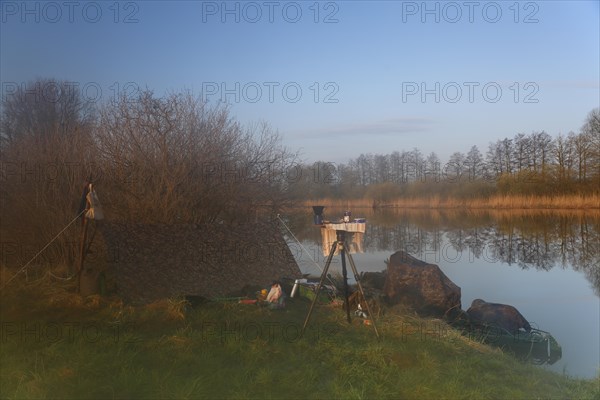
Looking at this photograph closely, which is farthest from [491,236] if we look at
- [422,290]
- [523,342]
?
[523,342]

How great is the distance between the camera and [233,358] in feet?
18.3

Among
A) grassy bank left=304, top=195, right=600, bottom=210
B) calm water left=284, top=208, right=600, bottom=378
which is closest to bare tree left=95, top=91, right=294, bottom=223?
calm water left=284, top=208, right=600, bottom=378

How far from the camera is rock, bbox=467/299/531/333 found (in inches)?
387

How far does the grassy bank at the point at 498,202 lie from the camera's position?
22594mm

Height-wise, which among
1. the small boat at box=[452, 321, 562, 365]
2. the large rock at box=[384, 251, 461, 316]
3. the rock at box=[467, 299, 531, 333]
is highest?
the large rock at box=[384, 251, 461, 316]

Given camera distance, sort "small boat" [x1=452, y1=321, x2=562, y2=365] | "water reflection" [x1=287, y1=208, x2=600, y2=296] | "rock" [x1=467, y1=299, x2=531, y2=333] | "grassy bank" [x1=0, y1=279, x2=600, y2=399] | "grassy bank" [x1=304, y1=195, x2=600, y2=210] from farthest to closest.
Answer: "grassy bank" [x1=304, y1=195, x2=600, y2=210], "water reflection" [x1=287, y1=208, x2=600, y2=296], "rock" [x1=467, y1=299, x2=531, y2=333], "small boat" [x1=452, y1=321, x2=562, y2=365], "grassy bank" [x1=0, y1=279, x2=600, y2=399]

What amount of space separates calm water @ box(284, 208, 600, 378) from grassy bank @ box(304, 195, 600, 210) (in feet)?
2.00

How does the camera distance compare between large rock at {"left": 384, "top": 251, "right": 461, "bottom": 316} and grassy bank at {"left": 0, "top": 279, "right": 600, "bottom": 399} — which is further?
large rock at {"left": 384, "top": 251, "right": 461, "bottom": 316}

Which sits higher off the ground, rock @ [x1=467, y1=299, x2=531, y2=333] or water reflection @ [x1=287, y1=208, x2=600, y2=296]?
water reflection @ [x1=287, y1=208, x2=600, y2=296]

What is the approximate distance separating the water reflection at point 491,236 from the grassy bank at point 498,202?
0.54 metres

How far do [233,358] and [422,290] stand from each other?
6344mm

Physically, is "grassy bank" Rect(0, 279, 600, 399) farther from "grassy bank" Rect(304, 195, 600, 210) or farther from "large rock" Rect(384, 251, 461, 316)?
"grassy bank" Rect(304, 195, 600, 210)

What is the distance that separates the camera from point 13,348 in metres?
5.72

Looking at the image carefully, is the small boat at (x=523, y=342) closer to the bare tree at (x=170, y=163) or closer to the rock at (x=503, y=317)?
the rock at (x=503, y=317)
